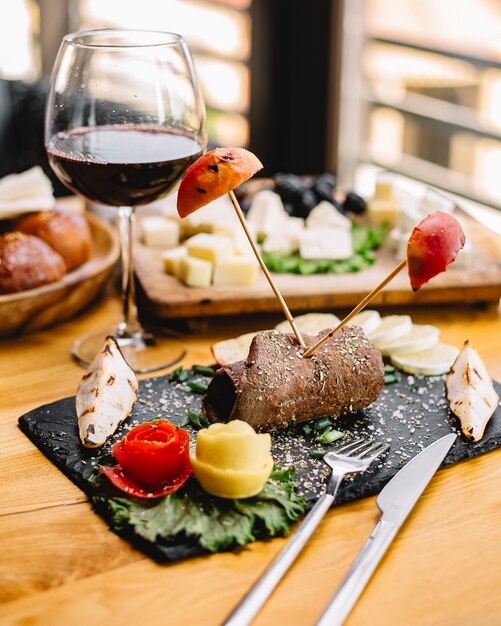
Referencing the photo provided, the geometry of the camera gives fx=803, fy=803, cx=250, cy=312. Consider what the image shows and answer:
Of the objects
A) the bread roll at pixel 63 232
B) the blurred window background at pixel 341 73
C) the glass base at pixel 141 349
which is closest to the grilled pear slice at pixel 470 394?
the glass base at pixel 141 349

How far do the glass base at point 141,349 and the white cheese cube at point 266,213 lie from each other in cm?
42

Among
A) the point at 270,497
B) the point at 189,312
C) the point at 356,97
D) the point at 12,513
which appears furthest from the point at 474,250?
the point at 356,97

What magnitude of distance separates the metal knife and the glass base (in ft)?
1.66

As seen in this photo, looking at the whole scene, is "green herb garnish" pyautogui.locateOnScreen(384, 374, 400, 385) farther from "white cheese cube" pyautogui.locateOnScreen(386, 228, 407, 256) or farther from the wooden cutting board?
"white cheese cube" pyautogui.locateOnScreen(386, 228, 407, 256)

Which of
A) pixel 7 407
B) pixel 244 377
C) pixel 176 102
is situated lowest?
pixel 7 407

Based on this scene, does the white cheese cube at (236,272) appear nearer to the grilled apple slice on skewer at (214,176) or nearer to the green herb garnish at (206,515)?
the grilled apple slice on skewer at (214,176)

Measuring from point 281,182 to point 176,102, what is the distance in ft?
2.46

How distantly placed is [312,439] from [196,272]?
56 cm

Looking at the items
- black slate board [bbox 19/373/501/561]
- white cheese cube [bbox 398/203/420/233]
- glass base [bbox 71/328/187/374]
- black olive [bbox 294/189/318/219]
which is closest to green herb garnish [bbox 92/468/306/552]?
black slate board [bbox 19/373/501/561]

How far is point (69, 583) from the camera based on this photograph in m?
0.85

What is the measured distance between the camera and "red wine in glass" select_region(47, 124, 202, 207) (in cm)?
127

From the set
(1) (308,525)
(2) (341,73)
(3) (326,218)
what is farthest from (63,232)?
(2) (341,73)

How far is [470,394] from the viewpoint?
3.81 feet

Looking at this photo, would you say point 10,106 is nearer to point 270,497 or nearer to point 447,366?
point 447,366
